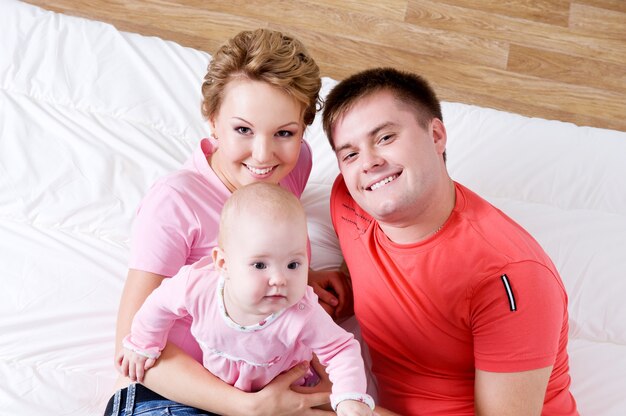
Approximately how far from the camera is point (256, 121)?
1.31 metres

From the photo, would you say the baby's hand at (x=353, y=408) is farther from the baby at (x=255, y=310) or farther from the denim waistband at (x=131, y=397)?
the denim waistband at (x=131, y=397)

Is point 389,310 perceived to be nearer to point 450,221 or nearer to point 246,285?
point 450,221

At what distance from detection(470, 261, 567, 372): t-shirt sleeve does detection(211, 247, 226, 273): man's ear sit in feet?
1.63

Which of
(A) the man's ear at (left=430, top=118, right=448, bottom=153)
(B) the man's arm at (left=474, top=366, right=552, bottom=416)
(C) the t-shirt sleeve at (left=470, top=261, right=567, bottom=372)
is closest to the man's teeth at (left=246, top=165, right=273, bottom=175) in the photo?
(A) the man's ear at (left=430, top=118, right=448, bottom=153)

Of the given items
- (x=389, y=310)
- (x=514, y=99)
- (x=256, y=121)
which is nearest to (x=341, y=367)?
(x=389, y=310)

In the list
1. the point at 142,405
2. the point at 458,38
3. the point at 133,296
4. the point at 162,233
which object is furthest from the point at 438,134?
the point at 458,38

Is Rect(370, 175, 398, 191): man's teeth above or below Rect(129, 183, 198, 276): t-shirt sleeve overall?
above

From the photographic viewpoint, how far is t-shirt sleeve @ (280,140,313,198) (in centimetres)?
162

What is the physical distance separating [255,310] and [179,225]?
0.33 m

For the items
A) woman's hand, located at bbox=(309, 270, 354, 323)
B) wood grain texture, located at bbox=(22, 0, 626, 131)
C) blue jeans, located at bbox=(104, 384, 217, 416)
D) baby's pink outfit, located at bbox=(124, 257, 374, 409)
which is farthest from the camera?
wood grain texture, located at bbox=(22, 0, 626, 131)

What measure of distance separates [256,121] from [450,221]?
1.48 ft

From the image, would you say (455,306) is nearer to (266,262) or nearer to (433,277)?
(433,277)

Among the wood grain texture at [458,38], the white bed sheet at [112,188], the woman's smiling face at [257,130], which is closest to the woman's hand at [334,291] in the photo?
the white bed sheet at [112,188]

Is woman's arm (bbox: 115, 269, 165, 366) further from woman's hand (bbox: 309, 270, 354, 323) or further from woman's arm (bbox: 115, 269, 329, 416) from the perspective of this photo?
woman's hand (bbox: 309, 270, 354, 323)
